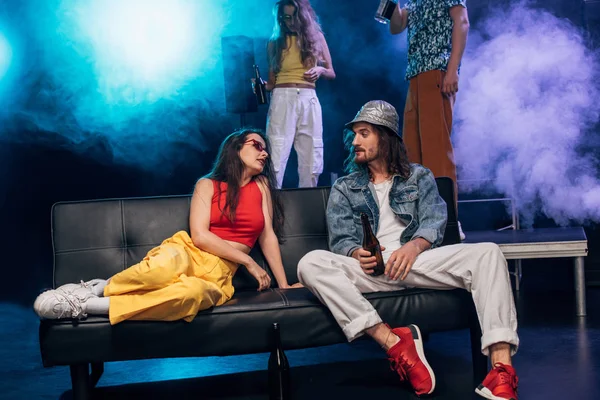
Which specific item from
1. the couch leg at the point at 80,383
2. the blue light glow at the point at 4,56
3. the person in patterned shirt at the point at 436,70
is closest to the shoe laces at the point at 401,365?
the couch leg at the point at 80,383

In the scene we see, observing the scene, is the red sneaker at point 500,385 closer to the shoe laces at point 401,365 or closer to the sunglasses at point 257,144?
the shoe laces at point 401,365

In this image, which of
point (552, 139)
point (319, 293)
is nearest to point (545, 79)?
point (552, 139)

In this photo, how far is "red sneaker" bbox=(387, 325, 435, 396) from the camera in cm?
263

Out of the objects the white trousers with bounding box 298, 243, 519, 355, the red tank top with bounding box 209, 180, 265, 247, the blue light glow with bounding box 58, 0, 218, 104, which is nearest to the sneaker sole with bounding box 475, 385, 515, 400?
the white trousers with bounding box 298, 243, 519, 355

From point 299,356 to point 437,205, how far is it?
1.05 metres

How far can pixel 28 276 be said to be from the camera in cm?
605

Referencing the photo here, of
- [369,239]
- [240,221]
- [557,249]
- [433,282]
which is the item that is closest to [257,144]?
[240,221]

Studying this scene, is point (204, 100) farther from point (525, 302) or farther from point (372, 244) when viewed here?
point (372, 244)

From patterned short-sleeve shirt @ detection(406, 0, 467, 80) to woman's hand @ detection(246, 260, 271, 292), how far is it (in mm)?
1773

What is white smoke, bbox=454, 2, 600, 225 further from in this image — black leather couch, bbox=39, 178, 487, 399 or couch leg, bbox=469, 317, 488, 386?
couch leg, bbox=469, 317, 488, 386

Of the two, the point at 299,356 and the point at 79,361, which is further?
the point at 299,356

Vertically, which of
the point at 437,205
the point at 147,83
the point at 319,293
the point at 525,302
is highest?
the point at 147,83

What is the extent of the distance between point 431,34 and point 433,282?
186cm

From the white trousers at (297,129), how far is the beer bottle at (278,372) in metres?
2.18
